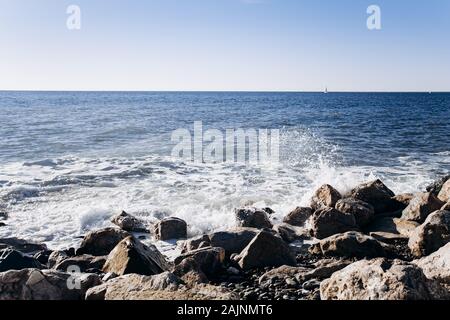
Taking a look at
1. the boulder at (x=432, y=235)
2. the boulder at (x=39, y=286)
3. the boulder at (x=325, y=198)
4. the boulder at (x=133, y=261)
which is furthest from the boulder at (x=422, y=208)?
the boulder at (x=39, y=286)

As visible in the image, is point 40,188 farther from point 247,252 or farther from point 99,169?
point 247,252

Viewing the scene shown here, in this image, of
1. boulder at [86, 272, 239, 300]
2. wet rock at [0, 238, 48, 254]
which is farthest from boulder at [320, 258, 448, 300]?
wet rock at [0, 238, 48, 254]

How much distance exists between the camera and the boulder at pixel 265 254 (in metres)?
7.44

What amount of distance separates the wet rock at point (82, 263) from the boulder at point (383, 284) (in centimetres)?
446

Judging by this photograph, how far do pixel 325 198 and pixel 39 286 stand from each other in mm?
8208

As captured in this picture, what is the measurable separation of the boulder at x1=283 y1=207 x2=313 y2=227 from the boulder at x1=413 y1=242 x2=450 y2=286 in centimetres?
476

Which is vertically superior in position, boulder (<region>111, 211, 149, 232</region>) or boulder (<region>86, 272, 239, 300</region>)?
boulder (<region>86, 272, 239, 300</region>)

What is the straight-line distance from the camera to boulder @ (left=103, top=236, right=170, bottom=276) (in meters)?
6.50

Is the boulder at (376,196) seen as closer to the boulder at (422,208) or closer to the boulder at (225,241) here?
the boulder at (422,208)

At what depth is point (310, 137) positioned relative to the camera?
29703 millimetres

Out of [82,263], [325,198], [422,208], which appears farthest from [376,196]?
[82,263]

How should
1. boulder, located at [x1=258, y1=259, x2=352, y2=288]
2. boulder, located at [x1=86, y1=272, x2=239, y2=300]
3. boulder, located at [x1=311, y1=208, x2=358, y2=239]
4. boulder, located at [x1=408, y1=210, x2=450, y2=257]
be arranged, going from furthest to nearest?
boulder, located at [x1=311, y1=208, x2=358, y2=239] < boulder, located at [x1=408, y1=210, x2=450, y2=257] < boulder, located at [x1=258, y1=259, x2=352, y2=288] < boulder, located at [x1=86, y1=272, x2=239, y2=300]

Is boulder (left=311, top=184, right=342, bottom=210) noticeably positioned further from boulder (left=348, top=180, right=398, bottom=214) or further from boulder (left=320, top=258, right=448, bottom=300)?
boulder (left=320, top=258, right=448, bottom=300)

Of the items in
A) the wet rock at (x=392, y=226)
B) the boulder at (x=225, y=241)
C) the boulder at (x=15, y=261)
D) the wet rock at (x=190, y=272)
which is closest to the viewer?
the wet rock at (x=190, y=272)
